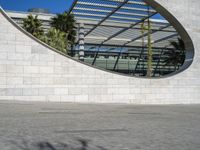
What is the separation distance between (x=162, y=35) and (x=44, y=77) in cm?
3797

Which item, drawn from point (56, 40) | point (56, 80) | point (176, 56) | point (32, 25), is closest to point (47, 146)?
point (56, 80)

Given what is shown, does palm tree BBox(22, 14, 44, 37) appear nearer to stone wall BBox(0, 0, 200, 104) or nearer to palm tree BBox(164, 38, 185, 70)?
palm tree BBox(164, 38, 185, 70)

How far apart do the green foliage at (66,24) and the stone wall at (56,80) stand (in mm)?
19451

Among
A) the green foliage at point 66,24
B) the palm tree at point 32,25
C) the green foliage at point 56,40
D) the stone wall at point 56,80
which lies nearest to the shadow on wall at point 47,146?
the stone wall at point 56,80

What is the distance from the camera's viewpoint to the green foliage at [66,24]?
34125mm

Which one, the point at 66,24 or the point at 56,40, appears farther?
the point at 66,24

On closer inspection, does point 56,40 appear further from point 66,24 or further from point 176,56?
point 176,56

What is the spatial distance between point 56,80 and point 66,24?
2236cm

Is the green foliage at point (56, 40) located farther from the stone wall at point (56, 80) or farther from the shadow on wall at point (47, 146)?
the shadow on wall at point (47, 146)

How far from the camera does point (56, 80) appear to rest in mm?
12953

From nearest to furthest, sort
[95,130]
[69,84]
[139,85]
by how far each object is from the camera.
→ 1. [95,130]
2. [69,84]
3. [139,85]

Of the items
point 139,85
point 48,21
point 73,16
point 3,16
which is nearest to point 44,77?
point 3,16

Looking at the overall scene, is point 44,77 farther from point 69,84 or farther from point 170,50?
point 170,50

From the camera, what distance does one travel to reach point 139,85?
48.8 ft
